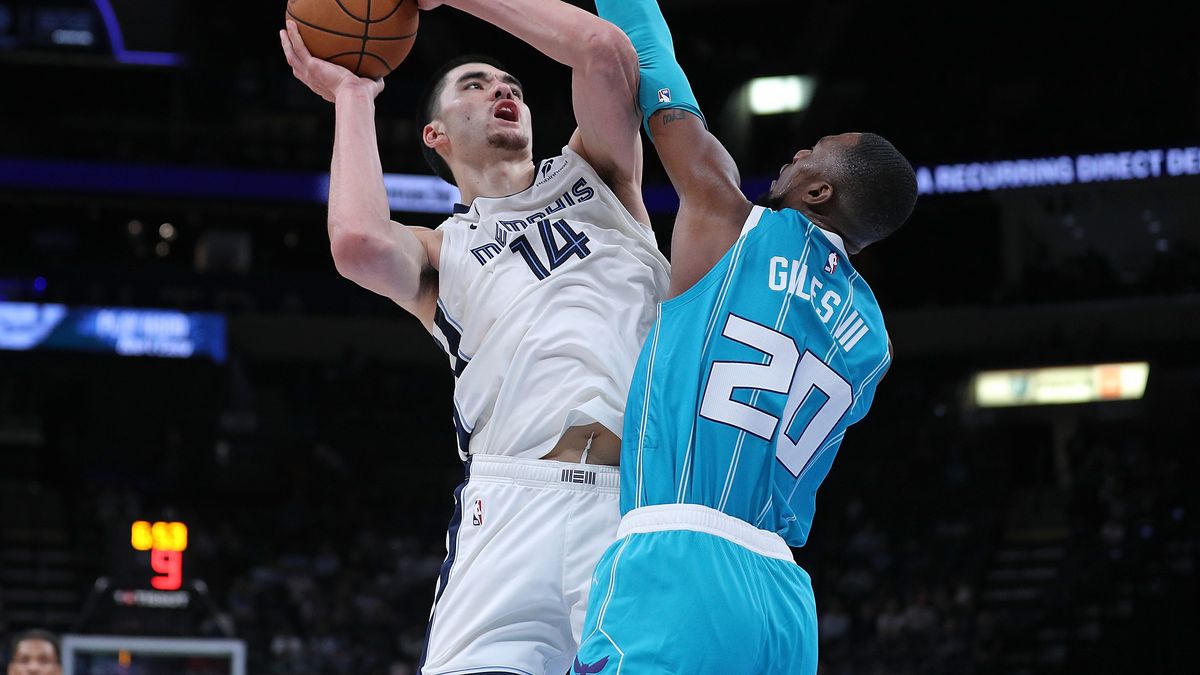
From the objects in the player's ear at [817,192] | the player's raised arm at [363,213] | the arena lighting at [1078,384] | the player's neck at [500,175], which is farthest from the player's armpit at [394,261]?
the arena lighting at [1078,384]

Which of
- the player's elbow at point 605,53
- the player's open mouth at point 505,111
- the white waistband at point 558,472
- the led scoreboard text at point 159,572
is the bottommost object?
the led scoreboard text at point 159,572

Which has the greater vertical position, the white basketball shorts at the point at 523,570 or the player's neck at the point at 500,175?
the player's neck at the point at 500,175

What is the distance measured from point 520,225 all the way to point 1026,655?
553 inches

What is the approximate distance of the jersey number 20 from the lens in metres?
3.09

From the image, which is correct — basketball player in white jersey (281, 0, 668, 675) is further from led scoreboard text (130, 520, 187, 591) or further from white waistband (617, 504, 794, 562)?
led scoreboard text (130, 520, 187, 591)

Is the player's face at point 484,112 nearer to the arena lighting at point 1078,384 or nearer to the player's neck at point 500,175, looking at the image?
the player's neck at point 500,175

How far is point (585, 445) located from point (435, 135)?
1.14 metres

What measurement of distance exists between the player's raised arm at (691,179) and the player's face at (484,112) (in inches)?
23.0

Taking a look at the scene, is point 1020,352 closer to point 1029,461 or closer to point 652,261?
point 1029,461

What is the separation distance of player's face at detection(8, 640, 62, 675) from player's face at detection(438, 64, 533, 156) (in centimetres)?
472

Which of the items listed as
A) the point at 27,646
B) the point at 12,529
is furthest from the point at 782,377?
the point at 12,529

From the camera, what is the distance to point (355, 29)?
3.77 meters

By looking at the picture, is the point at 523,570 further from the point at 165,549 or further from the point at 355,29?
the point at 165,549

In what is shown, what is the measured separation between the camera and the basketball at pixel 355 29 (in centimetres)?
376
